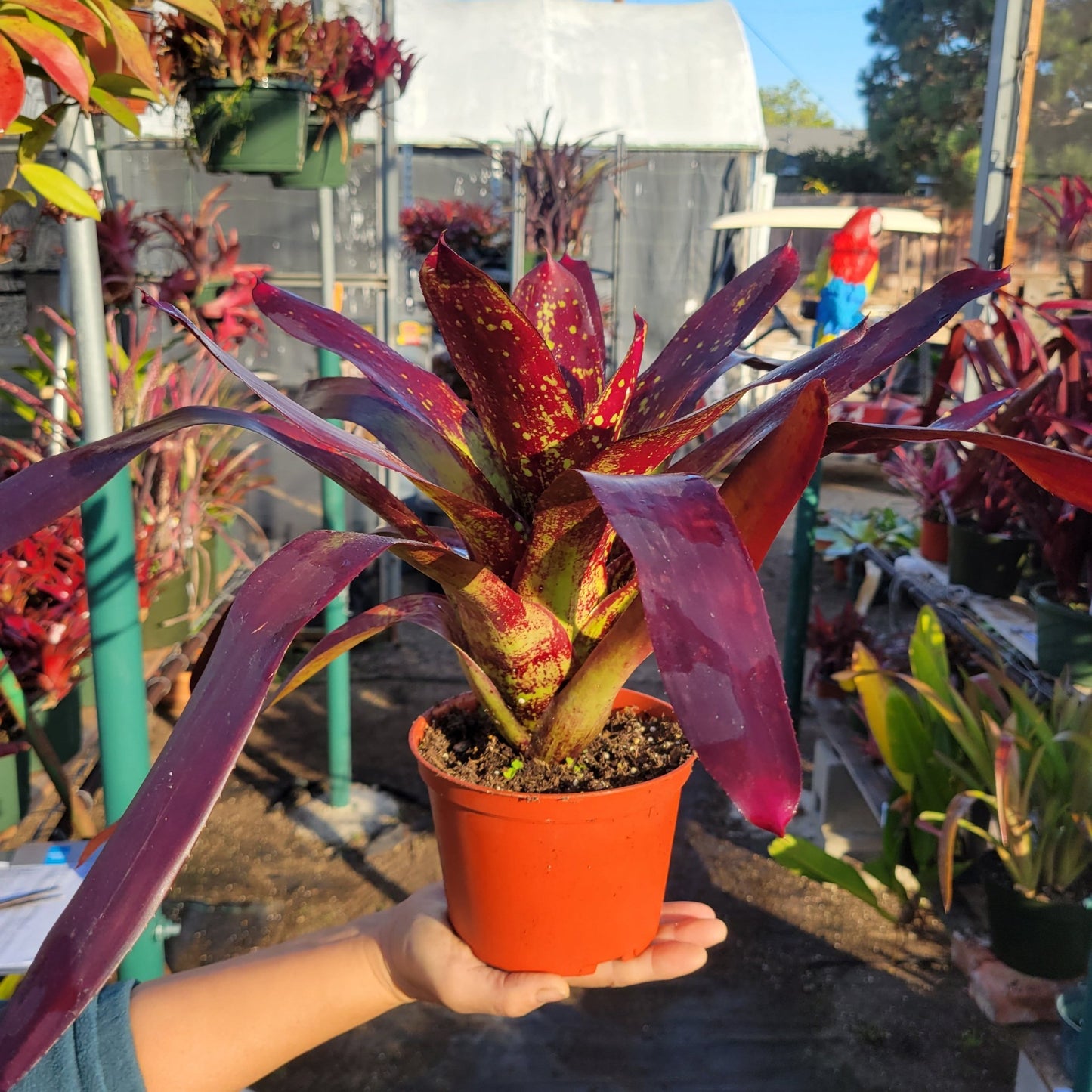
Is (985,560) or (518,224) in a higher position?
(518,224)

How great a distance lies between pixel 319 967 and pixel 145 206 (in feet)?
19.4

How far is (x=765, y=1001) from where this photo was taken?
1.82 m

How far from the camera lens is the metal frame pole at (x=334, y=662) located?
2344 mm

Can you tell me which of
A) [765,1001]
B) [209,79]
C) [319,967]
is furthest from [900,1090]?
[209,79]

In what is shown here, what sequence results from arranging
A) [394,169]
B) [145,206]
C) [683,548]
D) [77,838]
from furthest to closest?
[145,206] < [394,169] < [77,838] < [683,548]

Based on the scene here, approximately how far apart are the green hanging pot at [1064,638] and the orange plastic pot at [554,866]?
46.6 inches

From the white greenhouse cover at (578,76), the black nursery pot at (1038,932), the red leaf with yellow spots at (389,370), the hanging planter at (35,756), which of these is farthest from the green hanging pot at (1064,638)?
the white greenhouse cover at (578,76)

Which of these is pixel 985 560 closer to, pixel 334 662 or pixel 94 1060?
pixel 334 662

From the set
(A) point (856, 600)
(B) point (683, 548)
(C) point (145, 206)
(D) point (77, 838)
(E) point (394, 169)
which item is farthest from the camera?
(C) point (145, 206)

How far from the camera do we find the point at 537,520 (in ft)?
1.58

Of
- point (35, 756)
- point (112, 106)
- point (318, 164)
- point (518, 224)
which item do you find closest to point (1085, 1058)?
point (112, 106)

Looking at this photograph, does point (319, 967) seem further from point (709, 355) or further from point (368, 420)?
point (709, 355)

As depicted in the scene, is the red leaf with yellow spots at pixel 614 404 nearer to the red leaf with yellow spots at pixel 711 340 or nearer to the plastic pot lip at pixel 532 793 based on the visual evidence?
the red leaf with yellow spots at pixel 711 340

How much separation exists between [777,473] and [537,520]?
5.3 inches
